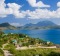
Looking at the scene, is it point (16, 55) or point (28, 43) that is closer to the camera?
point (16, 55)

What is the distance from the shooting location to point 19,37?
1522 centimetres

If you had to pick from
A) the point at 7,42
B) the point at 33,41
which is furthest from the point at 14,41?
the point at 33,41

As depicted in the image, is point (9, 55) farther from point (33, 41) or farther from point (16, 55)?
point (33, 41)

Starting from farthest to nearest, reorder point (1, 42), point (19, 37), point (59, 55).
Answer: point (19, 37)
point (1, 42)
point (59, 55)

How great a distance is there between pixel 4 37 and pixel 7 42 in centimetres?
101

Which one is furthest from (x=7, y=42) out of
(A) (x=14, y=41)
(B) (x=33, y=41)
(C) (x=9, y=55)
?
(C) (x=9, y=55)

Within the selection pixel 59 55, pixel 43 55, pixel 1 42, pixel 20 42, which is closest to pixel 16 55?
pixel 43 55

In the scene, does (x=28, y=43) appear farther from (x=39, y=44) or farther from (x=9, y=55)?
(x=9, y=55)

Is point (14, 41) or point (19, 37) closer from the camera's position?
point (14, 41)

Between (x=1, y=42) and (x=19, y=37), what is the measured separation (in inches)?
103

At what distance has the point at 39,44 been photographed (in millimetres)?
14133

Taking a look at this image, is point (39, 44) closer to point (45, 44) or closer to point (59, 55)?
point (45, 44)

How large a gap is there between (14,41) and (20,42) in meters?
0.59

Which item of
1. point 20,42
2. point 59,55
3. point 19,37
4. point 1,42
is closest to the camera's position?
point 59,55
